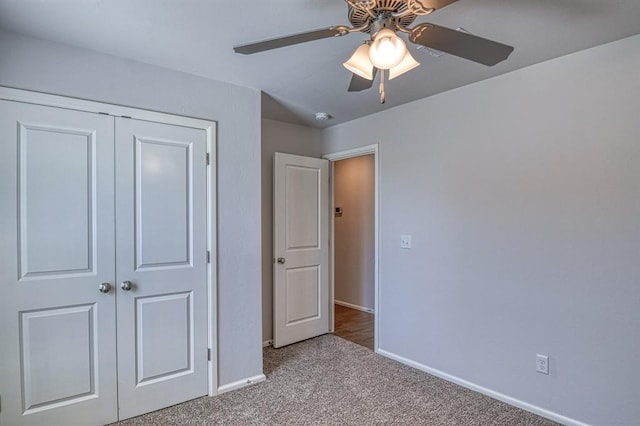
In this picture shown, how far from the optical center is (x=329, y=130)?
4.09 metres

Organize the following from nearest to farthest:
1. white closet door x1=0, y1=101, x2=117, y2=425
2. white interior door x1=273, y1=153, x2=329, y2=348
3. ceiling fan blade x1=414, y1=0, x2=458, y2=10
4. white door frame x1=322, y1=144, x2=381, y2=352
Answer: ceiling fan blade x1=414, y1=0, x2=458, y2=10 → white closet door x1=0, y1=101, x2=117, y2=425 → white door frame x1=322, y1=144, x2=381, y2=352 → white interior door x1=273, y1=153, x2=329, y2=348

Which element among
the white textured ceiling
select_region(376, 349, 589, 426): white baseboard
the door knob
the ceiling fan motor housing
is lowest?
select_region(376, 349, 589, 426): white baseboard

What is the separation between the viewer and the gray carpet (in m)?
2.31

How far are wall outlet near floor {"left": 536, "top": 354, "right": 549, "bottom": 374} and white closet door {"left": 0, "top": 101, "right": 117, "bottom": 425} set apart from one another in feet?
9.22

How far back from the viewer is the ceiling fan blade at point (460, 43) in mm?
1371

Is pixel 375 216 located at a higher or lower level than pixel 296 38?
lower

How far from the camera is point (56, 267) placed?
213 cm

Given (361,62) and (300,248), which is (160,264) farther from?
(361,62)

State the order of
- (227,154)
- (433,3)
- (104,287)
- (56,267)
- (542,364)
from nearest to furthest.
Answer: (433,3)
(56,267)
(104,287)
(542,364)
(227,154)

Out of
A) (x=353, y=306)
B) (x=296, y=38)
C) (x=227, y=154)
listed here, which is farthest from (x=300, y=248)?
(x=296, y=38)

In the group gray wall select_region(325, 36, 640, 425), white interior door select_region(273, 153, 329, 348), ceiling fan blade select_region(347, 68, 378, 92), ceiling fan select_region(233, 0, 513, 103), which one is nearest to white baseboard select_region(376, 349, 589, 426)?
gray wall select_region(325, 36, 640, 425)

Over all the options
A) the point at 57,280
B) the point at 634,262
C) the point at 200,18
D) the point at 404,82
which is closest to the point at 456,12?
the point at 404,82

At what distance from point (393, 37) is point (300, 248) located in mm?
2767

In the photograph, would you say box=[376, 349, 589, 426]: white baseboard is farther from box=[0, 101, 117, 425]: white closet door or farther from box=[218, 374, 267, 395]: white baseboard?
box=[0, 101, 117, 425]: white closet door
